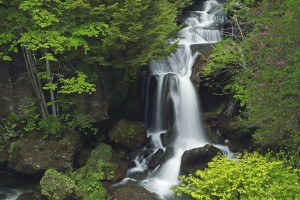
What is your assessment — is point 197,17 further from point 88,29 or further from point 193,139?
point 88,29

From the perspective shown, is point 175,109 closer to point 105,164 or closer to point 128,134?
point 128,134

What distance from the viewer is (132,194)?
10242mm

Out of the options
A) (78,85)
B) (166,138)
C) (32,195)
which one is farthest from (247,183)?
(166,138)

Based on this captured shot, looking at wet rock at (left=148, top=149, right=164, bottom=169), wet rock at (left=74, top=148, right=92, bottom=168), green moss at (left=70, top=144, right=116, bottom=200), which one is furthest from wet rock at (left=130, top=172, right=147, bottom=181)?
wet rock at (left=74, top=148, right=92, bottom=168)

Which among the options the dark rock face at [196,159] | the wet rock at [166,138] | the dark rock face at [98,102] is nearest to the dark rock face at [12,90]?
the dark rock face at [98,102]

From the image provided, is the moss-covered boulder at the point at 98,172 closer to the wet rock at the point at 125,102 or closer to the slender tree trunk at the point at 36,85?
the wet rock at the point at 125,102

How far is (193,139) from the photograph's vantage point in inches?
574

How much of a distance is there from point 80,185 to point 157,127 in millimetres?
5411

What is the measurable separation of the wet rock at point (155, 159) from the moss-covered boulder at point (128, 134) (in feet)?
2.84

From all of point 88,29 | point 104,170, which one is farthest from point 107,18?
point 104,170

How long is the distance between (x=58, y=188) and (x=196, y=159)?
203 inches

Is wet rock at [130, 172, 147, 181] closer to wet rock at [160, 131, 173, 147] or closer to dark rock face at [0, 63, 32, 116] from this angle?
wet rock at [160, 131, 173, 147]

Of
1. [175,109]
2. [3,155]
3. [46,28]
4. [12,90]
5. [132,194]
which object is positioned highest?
[46,28]

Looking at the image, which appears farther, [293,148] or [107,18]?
[107,18]
